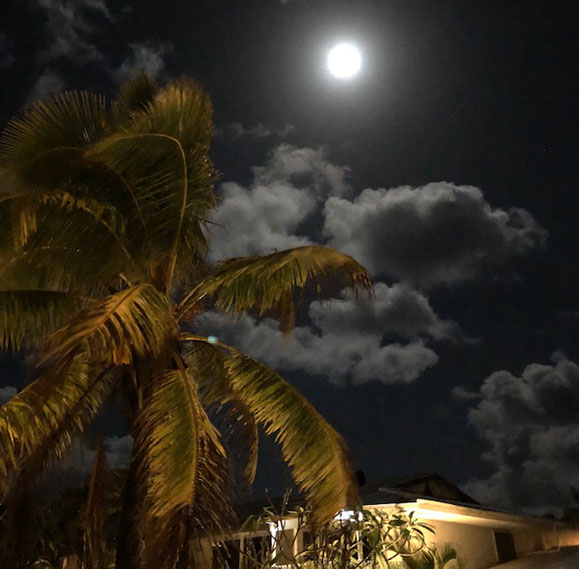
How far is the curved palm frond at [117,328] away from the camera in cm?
575

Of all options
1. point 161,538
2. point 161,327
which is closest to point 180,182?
point 161,327

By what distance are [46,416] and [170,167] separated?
3.57m

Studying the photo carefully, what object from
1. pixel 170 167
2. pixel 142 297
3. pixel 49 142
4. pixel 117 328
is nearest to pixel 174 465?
pixel 117 328

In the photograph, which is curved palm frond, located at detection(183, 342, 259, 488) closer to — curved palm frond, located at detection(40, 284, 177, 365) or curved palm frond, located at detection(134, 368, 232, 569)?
curved palm frond, located at detection(134, 368, 232, 569)

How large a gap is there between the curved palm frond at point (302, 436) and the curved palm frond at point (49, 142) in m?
3.64

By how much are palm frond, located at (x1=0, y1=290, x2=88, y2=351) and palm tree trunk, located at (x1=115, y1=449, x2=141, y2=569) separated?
246 centimetres

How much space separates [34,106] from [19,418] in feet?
13.9

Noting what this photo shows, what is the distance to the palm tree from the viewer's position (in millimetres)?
6613

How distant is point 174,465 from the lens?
20.3 ft

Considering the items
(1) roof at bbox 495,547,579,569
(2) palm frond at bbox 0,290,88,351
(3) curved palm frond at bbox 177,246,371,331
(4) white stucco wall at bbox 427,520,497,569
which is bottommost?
(1) roof at bbox 495,547,579,569

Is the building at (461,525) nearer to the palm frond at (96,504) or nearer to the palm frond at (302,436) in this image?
the palm frond at (96,504)

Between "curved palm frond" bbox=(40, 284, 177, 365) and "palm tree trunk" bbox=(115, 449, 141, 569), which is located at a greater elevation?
"curved palm frond" bbox=(40, 284, 177, 365)

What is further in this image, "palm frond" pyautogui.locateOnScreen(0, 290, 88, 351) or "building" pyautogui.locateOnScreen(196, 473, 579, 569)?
"building" pyautogui.locateOnScreen(196, 473, 579, 569)

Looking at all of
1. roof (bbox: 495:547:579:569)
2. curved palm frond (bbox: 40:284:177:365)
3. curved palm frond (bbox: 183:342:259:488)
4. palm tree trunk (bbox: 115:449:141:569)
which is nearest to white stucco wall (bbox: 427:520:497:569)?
roof (bbox: 495:547:579:569)
